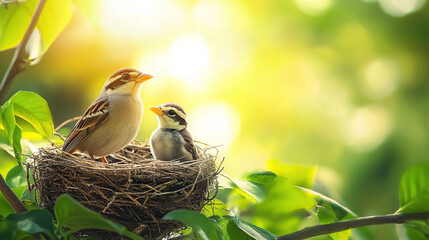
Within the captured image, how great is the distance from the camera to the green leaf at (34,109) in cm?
161

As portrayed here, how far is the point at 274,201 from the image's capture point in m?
1.80

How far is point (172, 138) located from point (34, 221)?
1.25 metres

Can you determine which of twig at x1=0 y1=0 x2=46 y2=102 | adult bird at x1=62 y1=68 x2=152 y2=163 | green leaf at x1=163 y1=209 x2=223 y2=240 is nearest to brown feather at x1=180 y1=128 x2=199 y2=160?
adult bird at x1=62 y1=68 x2=152 y2=163

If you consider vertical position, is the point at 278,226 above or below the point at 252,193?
below

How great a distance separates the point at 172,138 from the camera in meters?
2.42

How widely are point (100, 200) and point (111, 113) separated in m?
0.69

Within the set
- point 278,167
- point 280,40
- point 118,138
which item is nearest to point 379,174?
point 280,40

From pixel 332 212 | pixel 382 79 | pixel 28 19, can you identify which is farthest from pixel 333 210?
pixel 382 79

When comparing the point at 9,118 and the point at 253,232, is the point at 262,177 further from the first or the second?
the point at 9,118

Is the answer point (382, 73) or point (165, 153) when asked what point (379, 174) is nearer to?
point (382, 73)

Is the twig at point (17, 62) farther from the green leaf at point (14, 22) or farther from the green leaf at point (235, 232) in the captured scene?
the green leaf at point (235, 232)

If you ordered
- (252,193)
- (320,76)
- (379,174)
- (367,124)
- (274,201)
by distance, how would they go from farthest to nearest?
(320,76)
(379,174)
(367,124)
(274,201)
(252,193)

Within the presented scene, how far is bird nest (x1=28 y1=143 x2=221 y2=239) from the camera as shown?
5.37 ft

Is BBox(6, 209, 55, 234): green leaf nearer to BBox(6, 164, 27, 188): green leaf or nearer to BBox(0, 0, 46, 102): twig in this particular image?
BBox(0, 0, 46, 102): twig
